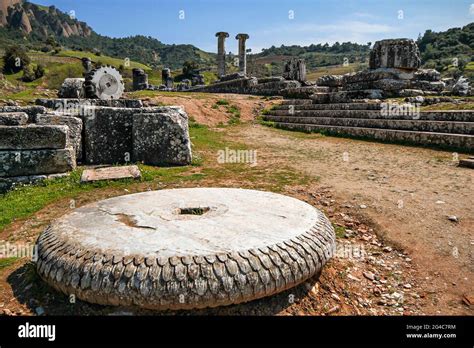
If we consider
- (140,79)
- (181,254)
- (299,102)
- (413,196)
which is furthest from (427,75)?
(140,79)

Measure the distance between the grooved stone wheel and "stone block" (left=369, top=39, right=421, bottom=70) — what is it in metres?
15.5

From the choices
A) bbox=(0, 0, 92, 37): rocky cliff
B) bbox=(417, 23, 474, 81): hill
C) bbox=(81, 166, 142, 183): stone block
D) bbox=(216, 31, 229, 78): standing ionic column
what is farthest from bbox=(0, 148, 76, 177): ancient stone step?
bbox=(0, 0, 92, 37): rocky cliff

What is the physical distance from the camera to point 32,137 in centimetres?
549

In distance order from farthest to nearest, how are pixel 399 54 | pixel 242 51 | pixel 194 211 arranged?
1. pixel 242 51
2. pixel 399 54
3. pixel 194 211

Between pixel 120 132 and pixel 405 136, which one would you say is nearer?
pixel 120 132

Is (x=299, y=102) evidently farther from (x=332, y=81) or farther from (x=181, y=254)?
(x=181, y=254)

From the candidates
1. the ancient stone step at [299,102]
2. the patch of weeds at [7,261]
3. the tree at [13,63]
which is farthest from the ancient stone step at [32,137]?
the tree at [13,63]

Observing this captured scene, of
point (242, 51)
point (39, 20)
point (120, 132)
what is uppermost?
point (39, 20)

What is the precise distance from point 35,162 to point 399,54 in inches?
633

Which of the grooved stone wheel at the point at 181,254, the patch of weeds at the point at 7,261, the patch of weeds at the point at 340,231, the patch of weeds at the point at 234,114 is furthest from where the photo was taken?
the patch of weeds at the point at 234,114

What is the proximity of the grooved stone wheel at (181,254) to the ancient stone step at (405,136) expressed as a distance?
22.7 ft

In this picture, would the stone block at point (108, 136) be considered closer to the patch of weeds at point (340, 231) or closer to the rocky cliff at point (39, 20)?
the patch of weeds at point (340, 231)

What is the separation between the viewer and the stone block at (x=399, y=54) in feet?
52.6

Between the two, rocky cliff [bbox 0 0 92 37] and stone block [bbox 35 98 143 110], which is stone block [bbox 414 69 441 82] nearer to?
stone block [bbox 35 98 143 110]
